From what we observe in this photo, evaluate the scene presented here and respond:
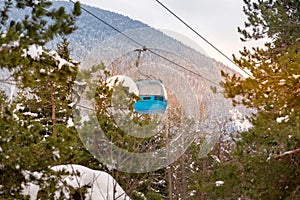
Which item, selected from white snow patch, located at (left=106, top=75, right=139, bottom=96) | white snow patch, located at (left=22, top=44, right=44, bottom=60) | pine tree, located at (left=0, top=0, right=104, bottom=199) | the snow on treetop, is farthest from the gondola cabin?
white snow patch, located at (left=22, top=44, right=44, bottom=60)

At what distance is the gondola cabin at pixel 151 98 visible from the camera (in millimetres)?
3594

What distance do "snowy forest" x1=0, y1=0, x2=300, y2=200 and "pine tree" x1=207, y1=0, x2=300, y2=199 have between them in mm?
→ 10

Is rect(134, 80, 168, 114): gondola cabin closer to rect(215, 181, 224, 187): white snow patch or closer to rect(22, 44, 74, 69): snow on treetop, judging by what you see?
rect(22, 44, 74, 69): snow on treetop

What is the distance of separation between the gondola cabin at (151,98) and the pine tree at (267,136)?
1126 millimetres

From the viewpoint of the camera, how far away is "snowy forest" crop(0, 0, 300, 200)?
212 cm

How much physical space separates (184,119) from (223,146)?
6.33 meters

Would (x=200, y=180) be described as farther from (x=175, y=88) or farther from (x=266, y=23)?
(x=266, y=23)

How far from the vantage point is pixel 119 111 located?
4.74m

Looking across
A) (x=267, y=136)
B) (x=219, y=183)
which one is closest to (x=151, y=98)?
(x=267, y=136)

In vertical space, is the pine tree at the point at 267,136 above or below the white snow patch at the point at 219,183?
above

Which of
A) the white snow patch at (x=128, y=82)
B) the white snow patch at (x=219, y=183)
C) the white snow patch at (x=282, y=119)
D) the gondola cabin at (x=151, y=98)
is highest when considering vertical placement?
the white snow patch at (x=128, y=82)

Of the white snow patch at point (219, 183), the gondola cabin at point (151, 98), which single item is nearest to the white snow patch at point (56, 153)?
the gondola cabin at point (151, 98)

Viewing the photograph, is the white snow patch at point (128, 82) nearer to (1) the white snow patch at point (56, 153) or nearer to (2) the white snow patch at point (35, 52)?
(1) the white snow patch at point (56, 153)

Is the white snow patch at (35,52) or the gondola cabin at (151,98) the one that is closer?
the white snow patch at (35,52)
